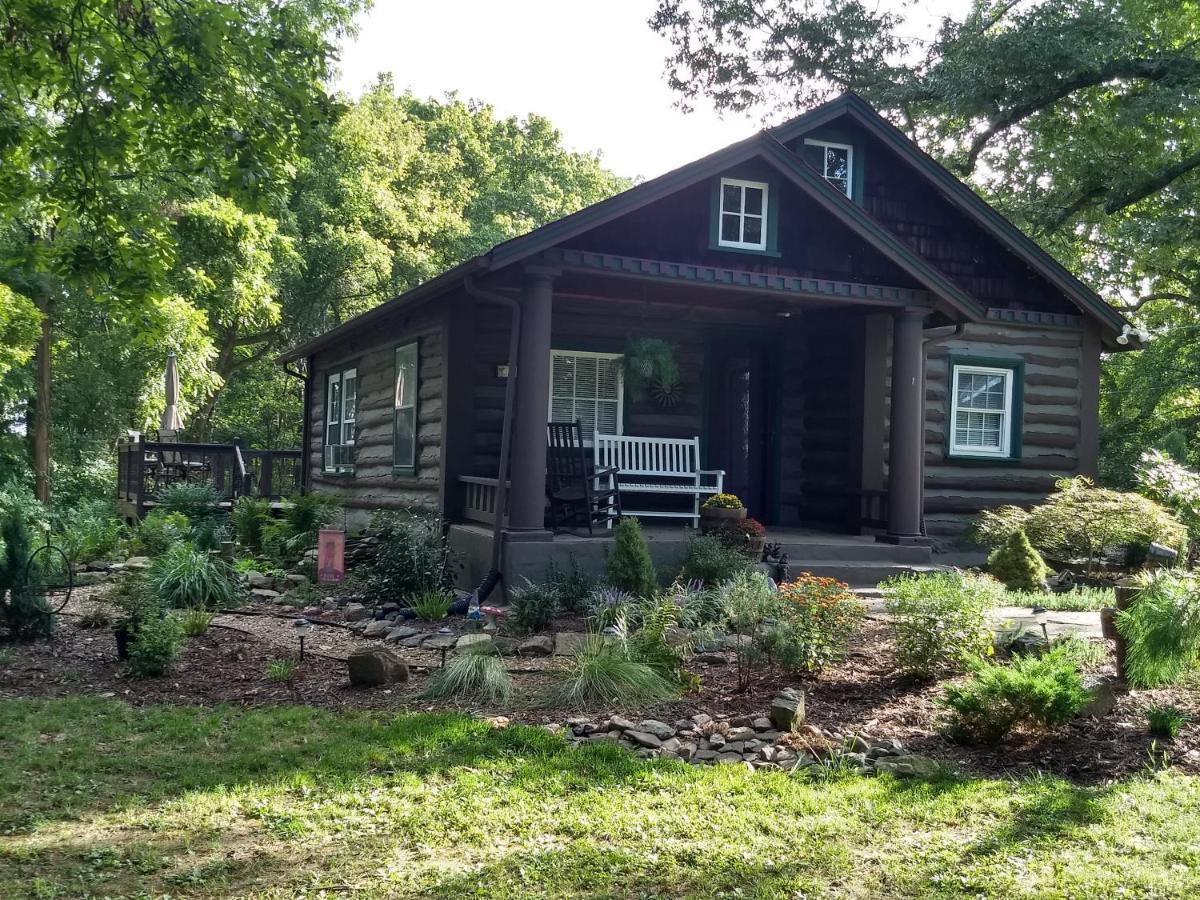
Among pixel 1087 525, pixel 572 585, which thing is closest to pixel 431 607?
pixel 572 585

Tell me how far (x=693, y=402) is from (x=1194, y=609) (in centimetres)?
757

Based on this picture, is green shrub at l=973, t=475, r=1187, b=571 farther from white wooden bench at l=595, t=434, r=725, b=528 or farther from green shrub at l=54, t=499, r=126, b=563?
green shrub at l=54, t=499, r=126, b=563

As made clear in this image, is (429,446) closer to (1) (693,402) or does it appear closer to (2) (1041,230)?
(1) (693,402)

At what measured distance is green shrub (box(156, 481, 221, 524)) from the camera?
49.3 ft

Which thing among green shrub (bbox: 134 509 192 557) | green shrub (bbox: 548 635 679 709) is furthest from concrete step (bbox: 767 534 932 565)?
green shrub (bbox: 134 509 192 557)

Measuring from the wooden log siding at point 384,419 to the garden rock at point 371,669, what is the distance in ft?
16.5

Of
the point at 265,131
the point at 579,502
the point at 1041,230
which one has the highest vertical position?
the point at 1041,230

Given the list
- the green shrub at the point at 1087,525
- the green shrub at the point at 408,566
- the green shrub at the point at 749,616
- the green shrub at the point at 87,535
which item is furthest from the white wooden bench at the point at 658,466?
the green shrub at the point at 87,535

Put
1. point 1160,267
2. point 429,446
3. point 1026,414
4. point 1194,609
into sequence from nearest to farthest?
point 1194,609
point 429,446
point 1026,414
point 1160,267

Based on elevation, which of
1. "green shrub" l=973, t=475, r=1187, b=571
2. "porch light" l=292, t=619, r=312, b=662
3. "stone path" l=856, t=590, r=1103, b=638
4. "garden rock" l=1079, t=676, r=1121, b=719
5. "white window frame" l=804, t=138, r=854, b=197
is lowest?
"porch light" l=292, t=619, r=312, b=662

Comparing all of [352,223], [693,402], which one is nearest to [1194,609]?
[693,402]

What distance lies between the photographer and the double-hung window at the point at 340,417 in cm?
1552

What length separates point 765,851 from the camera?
13.4 ft

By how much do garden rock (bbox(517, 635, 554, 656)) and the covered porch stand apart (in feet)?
6.32
